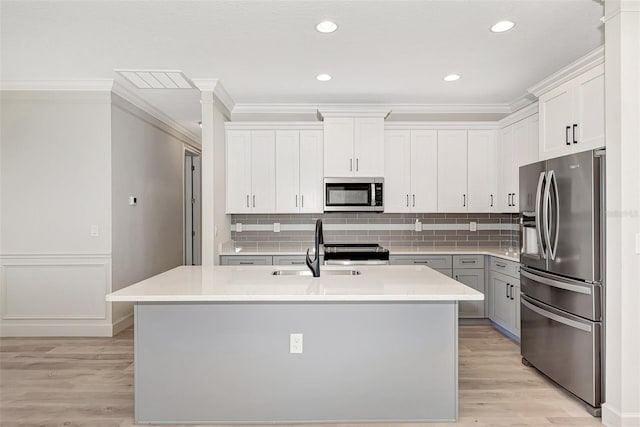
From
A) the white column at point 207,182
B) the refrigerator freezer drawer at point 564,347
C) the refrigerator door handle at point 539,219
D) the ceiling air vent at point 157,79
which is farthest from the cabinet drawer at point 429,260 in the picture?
the ceiling air vent at point 157,79

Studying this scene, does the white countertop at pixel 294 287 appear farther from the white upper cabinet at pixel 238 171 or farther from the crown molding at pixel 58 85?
the crown molding at pixel 58 85

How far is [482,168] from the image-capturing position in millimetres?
4789

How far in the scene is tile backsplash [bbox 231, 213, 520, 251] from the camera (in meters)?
5.07

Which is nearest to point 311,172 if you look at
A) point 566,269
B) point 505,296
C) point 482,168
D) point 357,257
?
point 357,257

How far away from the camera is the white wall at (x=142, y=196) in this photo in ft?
14.0

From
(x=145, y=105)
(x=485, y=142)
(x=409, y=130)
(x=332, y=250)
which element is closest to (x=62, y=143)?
(x=145, y=105)

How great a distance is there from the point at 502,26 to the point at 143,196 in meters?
4.15

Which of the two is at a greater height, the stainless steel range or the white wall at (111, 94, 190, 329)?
the white wall at (111, 94, 190, 329)

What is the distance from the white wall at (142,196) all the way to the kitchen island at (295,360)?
2168mm

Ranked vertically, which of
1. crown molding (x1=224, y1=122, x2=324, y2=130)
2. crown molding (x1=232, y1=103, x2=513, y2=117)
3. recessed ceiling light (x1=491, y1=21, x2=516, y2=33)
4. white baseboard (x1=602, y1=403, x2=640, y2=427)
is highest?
recessed ceiling light (x1=491, y1=21, x2=516, y2=33)

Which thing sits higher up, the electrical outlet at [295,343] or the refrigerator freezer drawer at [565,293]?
the refrigerator freezer drawer at [565,293]

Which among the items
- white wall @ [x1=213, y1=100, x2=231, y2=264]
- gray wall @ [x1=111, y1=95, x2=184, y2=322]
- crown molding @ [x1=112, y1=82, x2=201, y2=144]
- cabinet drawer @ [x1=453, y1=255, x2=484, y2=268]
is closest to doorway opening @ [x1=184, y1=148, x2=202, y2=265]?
gray wall @ [x1=111, y1=95, x2=184, y2=322]

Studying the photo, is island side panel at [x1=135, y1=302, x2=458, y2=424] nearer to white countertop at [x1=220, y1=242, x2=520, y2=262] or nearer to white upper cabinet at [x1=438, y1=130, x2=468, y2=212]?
white countertop at [x1=220, y1=242, x2=520, y2=262]

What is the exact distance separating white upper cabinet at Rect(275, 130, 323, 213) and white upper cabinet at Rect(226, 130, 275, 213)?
10 centimetres
